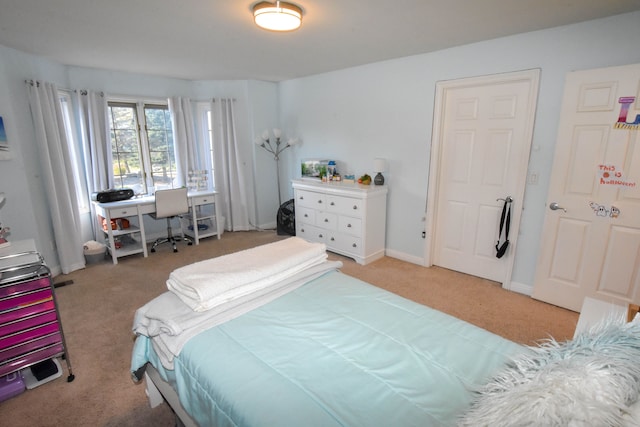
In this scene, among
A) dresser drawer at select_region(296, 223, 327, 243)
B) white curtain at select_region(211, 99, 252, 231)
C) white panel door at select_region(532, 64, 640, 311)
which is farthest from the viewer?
white curtain at select_region(211, 99, 252, 231)

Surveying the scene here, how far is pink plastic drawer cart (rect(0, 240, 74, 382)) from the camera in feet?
5.89

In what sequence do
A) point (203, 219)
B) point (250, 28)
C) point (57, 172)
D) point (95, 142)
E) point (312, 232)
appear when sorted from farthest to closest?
point (203, 219)
point (312, 232)
point (95, 142)
point (57, 172)
point (250, 28)

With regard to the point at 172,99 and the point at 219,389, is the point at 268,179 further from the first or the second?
the point at 219,389

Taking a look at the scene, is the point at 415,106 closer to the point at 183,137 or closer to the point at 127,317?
the point at 183,137

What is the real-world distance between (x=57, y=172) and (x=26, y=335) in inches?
90.2

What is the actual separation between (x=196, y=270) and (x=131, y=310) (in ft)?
5.21

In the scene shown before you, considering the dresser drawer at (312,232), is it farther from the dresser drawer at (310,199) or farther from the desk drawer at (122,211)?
the desk drawer at (122,211)

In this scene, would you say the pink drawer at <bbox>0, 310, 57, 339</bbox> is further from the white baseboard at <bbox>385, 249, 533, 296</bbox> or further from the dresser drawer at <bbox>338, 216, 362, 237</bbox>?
the white baseboard at <bbox>385, 249, 533, 296</bbox>

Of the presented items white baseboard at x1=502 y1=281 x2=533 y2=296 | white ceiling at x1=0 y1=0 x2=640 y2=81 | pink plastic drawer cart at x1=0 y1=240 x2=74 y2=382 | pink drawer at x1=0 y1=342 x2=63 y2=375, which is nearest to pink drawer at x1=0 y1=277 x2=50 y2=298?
pink plastic drawer cart at x1=0 y1=240 x2=74 y2=382

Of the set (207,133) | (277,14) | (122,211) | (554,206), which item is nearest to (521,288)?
(554,206)

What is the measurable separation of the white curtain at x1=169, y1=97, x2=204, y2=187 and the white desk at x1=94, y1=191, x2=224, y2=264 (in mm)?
422

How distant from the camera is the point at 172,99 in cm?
462

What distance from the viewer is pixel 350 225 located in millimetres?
3811

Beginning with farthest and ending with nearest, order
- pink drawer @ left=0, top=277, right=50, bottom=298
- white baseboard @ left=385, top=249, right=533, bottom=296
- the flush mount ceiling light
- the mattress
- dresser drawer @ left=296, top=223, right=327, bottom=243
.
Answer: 1. dresser drawer @ left=296, top=223, right=327, bottom=243
2. white baseboard @ left=385, top=249, right=533, bottom=296
3. the flush mount ceiling light
4. pink drawer @ left=0, top=277, right=50, bottom=298
5. the mattress
